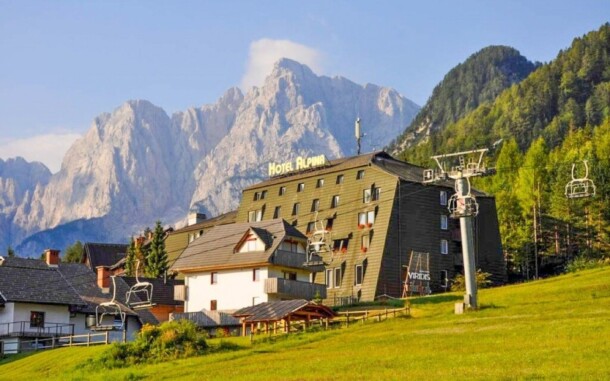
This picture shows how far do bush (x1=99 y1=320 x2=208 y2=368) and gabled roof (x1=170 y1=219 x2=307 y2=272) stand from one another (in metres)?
25.0

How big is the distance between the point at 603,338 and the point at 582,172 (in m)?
90.7

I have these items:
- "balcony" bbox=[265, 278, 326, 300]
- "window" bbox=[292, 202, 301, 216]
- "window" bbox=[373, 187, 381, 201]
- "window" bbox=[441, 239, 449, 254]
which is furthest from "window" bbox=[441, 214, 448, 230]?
"balcony" bbox=[265, 278, 326, 300]

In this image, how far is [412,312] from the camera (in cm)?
7431

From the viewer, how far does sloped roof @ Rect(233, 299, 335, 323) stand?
69625 mm

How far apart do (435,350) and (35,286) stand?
53.4m

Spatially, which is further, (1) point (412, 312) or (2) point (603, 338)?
(1) point (412, 312)

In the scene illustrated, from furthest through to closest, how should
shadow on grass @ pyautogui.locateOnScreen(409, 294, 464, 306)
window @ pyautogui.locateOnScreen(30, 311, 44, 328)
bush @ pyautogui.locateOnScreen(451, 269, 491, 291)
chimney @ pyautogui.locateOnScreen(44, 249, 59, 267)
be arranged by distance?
chimney @ pyautogui.locateOnScreen(44, 249, 59, 267), bush @ pyautogui.locateOnScreen(451, 269, 491, 291), window @ pyautogui.locateOnScreen(30, 311, 44, 328), shadow on grass @ pyautogui.locateOnScreen(409, 294, 464, 306)

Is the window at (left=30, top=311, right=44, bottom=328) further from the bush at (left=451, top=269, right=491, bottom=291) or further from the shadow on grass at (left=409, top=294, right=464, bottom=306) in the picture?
the bush at (left=451, top=269, right=491, bottom=291)

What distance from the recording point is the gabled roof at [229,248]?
90562 mm

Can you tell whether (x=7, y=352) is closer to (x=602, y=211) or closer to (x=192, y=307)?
(x=192, y=307)

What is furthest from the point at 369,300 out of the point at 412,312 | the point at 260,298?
the point at 412,312

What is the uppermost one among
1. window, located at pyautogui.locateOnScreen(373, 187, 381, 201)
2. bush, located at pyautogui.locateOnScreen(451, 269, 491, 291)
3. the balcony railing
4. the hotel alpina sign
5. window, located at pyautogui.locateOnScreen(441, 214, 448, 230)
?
the hotel alpina sign

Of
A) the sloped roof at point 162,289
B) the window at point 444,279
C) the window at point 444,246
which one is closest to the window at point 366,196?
the window at point 444,246

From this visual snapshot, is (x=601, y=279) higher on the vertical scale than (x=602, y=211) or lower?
lower
